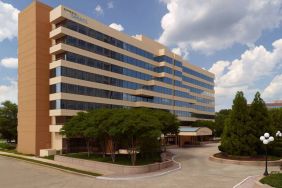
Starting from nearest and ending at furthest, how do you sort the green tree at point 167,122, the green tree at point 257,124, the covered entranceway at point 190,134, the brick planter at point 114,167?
the brick planter at point 114,167 → the green tree at point 257,124 → the green tree at point 167,122 → the covered entranceway at point 190,134

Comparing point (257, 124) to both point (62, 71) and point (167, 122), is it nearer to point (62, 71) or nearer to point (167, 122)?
point (167, 122)

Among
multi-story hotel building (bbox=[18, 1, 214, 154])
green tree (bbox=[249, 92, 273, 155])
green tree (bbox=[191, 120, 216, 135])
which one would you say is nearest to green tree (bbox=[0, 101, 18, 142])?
multi-story hotel building (bbox=[18, 1, 214, 154])

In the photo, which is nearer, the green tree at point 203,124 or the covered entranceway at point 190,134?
the covered entranceway at point 190,134

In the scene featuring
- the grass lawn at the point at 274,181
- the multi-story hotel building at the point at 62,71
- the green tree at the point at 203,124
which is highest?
the multi-story hotel building at the point at 62,71

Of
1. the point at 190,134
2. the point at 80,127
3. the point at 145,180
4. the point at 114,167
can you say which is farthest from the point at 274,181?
the point at 190,134

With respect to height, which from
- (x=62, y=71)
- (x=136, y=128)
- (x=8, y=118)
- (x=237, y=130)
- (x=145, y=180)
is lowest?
(x=145, y=180)

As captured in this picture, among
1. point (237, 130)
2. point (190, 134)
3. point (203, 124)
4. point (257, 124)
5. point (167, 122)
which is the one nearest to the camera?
point (257, 124)

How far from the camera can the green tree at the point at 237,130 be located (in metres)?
38.3

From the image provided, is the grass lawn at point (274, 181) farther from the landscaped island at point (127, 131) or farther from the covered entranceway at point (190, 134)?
the covered entranceway at point (190, 134)

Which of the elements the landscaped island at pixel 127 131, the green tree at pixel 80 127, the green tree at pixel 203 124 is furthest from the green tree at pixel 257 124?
the green tree at pixel 203 124

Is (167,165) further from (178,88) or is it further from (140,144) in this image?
(178,88)

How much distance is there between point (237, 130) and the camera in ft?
130

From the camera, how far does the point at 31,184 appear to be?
2514 centimetres

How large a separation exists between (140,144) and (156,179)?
28.5 feet
